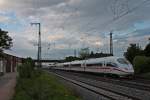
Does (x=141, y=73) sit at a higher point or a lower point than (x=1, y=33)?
lower

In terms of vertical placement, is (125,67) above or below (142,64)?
below

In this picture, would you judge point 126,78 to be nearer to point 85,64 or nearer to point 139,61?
point 139,61

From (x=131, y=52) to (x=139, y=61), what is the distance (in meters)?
23.7

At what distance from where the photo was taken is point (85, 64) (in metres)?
68.8

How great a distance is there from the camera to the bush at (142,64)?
58.4 m

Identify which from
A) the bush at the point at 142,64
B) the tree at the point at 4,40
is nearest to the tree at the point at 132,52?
the bush at the point at 142,64

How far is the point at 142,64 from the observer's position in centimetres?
5888

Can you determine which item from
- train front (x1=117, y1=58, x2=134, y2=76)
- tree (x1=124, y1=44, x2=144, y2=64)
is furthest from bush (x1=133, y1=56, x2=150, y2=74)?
tree (x1=124, y1=44, x2=144, y2=64)

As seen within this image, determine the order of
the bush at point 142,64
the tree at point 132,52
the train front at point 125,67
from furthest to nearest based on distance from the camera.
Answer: the tree at point 132,52 < the bush at point 142,64 < the train front at point 125,67

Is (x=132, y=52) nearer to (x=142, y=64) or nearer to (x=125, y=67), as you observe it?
(x=142, y=64)

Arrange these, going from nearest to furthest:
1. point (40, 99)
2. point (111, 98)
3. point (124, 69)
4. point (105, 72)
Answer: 1. point (40, 99)
2. point (111, 98)
3. point (124, 69)
4. point (105, 72)

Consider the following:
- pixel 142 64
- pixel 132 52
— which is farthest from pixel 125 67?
pixel 132 52

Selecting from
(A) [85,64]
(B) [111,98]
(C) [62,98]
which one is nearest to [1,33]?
(A) [85,64]

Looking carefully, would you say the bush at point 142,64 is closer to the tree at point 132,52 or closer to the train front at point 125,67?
the train front at point 125,67
